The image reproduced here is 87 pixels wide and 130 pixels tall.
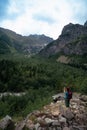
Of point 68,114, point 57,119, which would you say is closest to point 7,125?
point 57,119

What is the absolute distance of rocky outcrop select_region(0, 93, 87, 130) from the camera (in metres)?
40.4

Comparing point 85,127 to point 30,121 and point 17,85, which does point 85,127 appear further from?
point 17,85

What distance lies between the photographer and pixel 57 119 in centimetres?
4188

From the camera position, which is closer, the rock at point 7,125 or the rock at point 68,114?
the rock at point 7,125

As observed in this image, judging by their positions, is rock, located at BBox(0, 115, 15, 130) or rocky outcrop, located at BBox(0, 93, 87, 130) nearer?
rocky outcrop, located at BBox(0, 93, 87, 130)

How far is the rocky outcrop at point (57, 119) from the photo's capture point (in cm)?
4041

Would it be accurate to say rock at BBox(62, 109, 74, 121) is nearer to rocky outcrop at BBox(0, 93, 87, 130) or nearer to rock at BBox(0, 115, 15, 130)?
rocky outcrop at BBox(0, 93, 87, 130)

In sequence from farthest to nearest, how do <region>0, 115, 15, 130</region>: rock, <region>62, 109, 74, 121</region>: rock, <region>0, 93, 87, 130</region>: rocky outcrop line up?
<region>62, 109, 74, 121</region>: rock
<region>0, 115, 15, 130</region>: rock
<region>0, 93, 87, 130</region>: rocky outcrop

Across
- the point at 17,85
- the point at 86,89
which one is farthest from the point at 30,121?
the point at 17,85

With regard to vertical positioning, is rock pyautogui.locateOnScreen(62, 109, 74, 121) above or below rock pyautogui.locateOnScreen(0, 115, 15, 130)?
above

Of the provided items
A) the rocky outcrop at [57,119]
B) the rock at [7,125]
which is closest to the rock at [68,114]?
the rocky outcrop at [57,119]

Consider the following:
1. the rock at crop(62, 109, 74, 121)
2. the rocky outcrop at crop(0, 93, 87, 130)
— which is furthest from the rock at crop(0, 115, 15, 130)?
the rock at crop(62, 109, 74, 121)

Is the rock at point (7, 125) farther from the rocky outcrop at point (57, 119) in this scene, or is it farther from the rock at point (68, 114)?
the rock at point (68, 114)

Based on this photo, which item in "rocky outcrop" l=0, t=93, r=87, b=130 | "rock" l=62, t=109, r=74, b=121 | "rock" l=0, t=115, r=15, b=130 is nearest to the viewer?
"rocky outcrop" l=0, t=93, r=87, b=130
